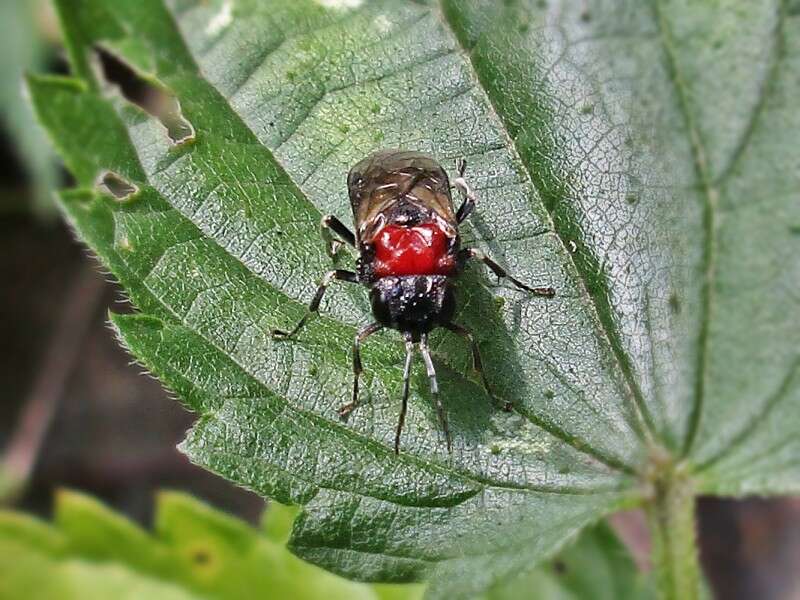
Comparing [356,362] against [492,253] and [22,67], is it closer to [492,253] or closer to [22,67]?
[492,253]

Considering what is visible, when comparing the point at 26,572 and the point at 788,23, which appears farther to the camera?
the point at 26,572

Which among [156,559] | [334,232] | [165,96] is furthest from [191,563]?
[165,96]

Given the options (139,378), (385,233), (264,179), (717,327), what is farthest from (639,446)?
(139,378)

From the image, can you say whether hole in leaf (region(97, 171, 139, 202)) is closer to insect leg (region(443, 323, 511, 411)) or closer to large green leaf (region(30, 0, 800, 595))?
large green leaf (region(30, 0, 800, 595))

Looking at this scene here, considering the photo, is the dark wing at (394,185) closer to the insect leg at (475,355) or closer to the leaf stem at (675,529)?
the insect leg at (475,355)

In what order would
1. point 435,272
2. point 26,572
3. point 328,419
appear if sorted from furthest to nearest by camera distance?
point 26,572 → point 435,272 → point 328,419

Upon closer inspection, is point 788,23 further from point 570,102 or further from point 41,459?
point 41,459

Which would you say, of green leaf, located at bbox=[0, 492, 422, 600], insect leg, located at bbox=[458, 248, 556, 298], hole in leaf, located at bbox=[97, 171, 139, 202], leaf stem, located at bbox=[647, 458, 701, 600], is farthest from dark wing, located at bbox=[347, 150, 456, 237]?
green leaf, located at bbox=[0, 492, 422, 600]
